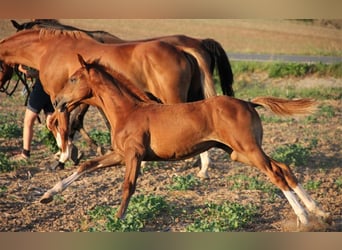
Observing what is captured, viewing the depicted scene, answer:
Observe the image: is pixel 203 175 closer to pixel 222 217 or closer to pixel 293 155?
pixel 293 155

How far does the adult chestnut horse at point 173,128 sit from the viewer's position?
20.5 ft

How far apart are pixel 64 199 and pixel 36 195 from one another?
0.39m

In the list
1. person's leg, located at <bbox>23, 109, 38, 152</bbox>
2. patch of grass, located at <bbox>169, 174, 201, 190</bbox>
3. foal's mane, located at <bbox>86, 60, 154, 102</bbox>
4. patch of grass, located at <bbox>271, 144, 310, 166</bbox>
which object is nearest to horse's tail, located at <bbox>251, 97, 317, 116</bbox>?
foal's mane, located at <bbox>86, 60, 154, 102</bbox>

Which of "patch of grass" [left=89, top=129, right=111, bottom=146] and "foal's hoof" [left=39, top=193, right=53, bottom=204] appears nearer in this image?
"foal's hoof" [left=39, top=193, right=53, bottom=204]

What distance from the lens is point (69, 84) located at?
6.80m

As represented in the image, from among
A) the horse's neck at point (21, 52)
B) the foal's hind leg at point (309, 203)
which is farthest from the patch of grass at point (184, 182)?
the horse's neck at point (21, 52)

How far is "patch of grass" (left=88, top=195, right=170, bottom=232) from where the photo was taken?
6.21 meters

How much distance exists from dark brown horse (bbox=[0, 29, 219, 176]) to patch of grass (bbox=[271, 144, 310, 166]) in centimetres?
131

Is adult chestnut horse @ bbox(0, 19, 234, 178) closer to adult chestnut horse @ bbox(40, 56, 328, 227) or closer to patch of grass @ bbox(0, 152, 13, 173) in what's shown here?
patch of grass @ bbox(0, 152, 13, 173)

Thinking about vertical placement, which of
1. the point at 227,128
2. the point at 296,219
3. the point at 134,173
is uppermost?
the point at 227,128

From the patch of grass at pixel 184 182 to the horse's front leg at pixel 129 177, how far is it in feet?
4.37
